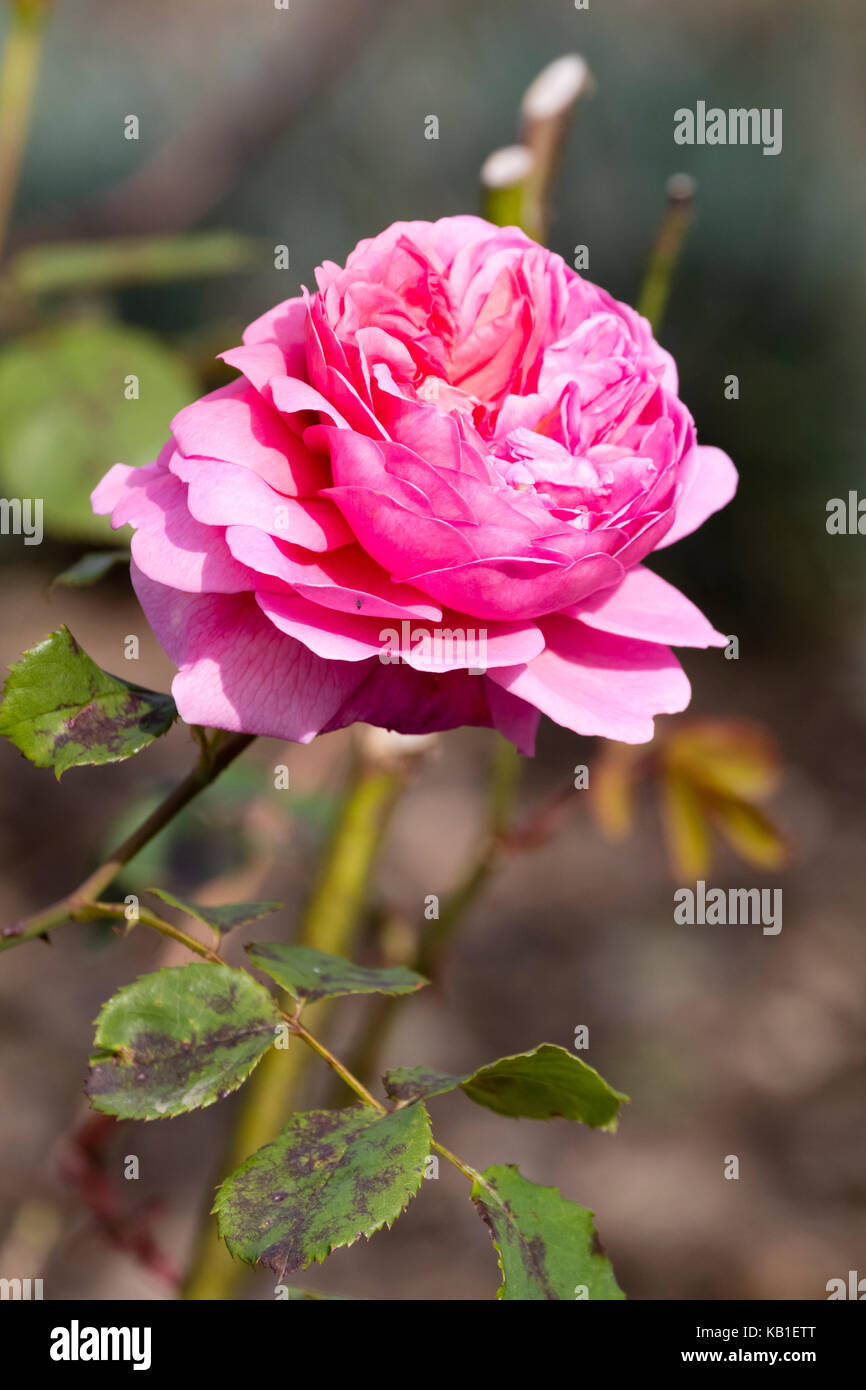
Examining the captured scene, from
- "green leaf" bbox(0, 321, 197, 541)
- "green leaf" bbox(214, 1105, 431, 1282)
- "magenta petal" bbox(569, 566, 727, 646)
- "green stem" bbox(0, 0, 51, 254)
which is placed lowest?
"green leaf" bbox(214, 1105, 431, 1282)

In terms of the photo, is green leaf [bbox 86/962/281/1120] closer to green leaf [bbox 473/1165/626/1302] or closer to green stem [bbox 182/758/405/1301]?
green leaf [bbox 473/1165/626/1302]

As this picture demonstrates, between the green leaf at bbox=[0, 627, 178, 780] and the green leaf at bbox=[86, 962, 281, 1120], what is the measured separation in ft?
0.25

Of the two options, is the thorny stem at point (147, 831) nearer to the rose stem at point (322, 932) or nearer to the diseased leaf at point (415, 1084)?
the diseased leaf at point (415, 1084)

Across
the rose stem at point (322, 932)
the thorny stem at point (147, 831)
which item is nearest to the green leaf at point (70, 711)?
the thorny stem at point (147, 831)

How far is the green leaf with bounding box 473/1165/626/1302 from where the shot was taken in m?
0.36

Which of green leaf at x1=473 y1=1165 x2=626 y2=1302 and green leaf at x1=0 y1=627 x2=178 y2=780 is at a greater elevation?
green leaf at x1=0 y1=627 x2=178 y2=780

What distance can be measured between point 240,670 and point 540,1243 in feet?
0.67

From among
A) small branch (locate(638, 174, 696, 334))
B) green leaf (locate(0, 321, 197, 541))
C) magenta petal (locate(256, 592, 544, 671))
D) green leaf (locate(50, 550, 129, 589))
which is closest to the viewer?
magenta petal (locate(256, 592, 544, 671))

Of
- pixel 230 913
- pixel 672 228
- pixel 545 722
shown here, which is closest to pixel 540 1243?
pixel 230 913

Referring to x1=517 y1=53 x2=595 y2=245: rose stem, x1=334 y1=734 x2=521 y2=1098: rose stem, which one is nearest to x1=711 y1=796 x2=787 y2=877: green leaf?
x1=334 y1=734 x2=521 y2=1098: rose stem

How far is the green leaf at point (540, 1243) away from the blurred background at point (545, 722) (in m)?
0.22

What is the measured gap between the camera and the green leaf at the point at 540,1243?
1.17 feet

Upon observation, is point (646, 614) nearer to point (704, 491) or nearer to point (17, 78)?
point (704, 491)
